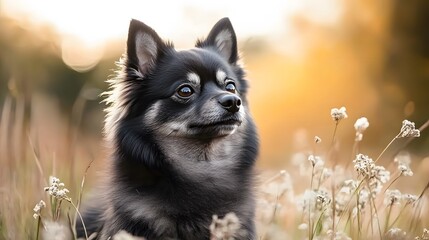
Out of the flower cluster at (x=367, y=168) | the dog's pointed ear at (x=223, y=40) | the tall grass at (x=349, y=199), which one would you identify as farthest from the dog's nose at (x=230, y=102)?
the flower cluster at (x=367, y=168)

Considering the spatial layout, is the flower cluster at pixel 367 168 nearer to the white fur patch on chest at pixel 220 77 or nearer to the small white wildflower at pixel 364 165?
the small white wildflower at pixel 364 165

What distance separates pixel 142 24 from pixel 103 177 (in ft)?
3.71

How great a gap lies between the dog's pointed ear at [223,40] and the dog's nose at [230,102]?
91cm

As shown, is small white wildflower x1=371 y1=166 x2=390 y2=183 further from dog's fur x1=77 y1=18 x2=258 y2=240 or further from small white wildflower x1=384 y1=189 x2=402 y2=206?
dog's fur x1=77 y1=18 x2=258 y2=240

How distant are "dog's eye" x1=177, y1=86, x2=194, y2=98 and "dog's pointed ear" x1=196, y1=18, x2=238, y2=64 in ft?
2.36

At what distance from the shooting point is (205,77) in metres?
4.61

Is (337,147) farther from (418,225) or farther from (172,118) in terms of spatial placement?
(172,118)

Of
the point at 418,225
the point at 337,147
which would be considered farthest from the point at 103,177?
the point at 418,225

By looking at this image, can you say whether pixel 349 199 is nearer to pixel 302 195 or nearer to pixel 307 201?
pixel 307 201

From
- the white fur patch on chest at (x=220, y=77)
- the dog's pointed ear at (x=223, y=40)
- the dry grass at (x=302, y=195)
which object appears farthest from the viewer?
the dog's pointed ear at (x=223, y=40)

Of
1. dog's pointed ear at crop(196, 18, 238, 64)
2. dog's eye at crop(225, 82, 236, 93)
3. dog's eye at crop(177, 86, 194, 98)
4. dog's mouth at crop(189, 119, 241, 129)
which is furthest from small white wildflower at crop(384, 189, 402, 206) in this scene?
dog's pointed ear at crop(196, 18, 238, 64)

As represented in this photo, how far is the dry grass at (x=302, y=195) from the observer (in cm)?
380

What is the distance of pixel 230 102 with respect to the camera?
429 cm

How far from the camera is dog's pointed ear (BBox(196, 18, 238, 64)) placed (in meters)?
5.13
